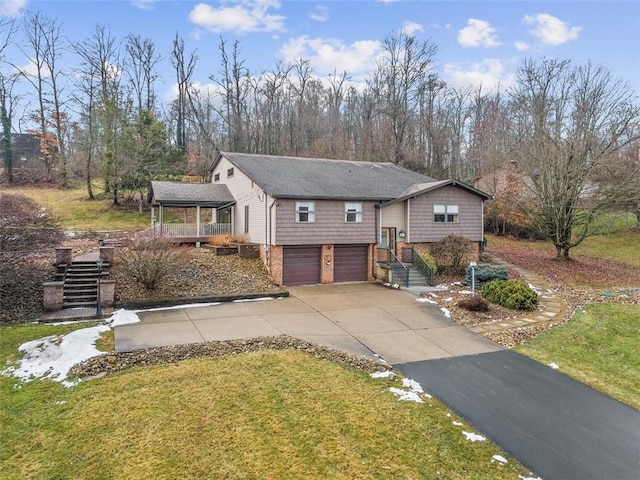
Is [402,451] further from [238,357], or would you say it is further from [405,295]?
[405,295]

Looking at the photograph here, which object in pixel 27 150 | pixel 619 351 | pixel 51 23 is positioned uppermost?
A: pixel 51 23

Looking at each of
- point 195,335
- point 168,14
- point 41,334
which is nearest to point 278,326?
point 195,335

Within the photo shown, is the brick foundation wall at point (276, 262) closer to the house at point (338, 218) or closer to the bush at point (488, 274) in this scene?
the house at point (338, 218)

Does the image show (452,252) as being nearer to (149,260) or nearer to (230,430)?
(149,260)

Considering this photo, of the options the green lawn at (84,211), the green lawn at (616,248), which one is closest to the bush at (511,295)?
the green lawn at (616,248)

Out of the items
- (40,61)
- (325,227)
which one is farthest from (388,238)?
(40,61)

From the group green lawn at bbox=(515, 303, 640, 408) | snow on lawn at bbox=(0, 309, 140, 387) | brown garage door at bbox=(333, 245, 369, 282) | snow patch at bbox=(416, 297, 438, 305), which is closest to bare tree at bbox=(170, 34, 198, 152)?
brown garage door at bbox=(333, 245, 369, 282)

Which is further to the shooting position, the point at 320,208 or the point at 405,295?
the point at 320,208
